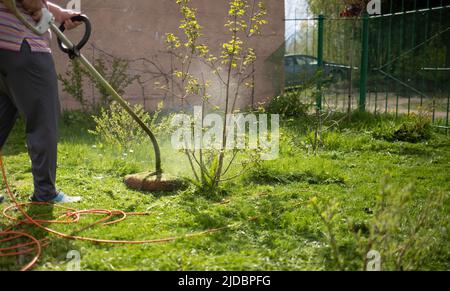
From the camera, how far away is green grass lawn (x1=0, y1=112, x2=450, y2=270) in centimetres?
286

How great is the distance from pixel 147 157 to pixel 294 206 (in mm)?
2113

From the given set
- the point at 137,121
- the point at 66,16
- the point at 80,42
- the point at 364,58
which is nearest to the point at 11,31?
the point at 80,42

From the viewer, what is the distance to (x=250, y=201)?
3953mm

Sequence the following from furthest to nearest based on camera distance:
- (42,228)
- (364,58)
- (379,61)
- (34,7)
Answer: (379,61)
(364,58)
(34,7)
(42,228)

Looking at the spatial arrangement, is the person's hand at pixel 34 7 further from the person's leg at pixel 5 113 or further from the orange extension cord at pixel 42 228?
the orange extension cord at pixel 42 228

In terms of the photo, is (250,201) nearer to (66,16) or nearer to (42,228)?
(42,228)

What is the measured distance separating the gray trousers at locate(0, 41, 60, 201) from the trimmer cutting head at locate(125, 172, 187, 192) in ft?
2.51

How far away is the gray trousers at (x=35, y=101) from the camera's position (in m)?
3.52

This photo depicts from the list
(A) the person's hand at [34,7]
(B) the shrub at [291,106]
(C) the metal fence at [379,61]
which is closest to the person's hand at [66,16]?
(A) the person's hand at [34,7]

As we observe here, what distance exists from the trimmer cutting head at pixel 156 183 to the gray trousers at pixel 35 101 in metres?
0.77

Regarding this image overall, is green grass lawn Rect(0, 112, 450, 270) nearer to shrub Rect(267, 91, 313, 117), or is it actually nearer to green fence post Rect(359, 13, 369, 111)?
shrub Rect(267, 91, 313, 117)

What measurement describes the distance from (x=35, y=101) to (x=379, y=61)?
775 cm
